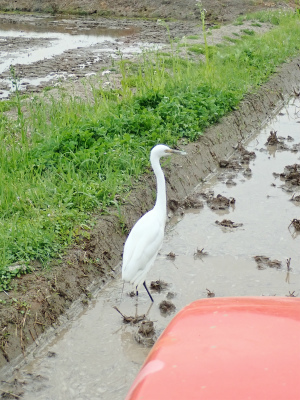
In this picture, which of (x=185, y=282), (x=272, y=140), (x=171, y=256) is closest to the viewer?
(x=185, y=282)

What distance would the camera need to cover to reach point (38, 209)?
5465 millimetres

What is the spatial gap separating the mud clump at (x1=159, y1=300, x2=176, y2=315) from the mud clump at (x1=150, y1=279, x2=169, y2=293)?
323 mm

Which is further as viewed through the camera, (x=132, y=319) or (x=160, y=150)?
(x=160, y=150)

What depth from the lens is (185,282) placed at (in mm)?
5355

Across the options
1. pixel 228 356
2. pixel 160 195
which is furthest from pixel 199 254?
pixel 228 356

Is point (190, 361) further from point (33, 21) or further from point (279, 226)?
point (33, 21)

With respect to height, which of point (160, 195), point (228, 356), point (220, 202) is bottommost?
point (220, 202)

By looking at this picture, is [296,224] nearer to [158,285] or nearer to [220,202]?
[220,202]

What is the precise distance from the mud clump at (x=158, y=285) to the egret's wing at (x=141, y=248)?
1.19 ft

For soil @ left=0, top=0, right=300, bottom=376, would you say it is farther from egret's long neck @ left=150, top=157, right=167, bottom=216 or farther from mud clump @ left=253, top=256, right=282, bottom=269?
egret's long neck @ left=150, top=157, right=167, bottom=216

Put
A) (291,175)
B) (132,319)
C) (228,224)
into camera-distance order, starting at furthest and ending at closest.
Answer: (291,175) → (228,224) → (132,319)

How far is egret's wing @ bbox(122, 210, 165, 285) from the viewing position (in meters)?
4.73

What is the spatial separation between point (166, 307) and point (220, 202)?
229cm

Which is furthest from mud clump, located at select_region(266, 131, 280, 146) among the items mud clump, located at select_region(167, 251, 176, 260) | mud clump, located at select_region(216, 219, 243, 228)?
mud clump, located at select_region(167, 251, 176, 260)
